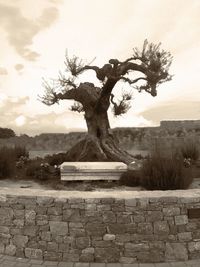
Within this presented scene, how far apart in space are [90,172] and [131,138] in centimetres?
1253

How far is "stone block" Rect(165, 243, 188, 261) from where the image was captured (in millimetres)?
5992

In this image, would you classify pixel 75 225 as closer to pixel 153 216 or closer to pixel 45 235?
pixel 45 235

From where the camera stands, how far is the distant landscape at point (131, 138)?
20.7 meters

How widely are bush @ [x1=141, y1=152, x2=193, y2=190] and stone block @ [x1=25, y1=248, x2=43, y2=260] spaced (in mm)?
3009

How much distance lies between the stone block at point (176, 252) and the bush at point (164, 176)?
71.3 inches

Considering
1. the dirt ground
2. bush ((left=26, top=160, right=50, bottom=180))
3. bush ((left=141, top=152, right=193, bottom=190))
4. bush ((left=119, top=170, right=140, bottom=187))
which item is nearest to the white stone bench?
the dirt ground

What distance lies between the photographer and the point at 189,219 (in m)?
6.16

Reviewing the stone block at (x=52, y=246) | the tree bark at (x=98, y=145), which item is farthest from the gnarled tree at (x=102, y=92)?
the stone block at (x=52, y=246)

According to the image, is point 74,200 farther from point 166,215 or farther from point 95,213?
point 166,215

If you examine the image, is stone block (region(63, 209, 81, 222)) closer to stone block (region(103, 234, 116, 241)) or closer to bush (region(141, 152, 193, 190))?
stone block (region(103, 234, 116, 241))

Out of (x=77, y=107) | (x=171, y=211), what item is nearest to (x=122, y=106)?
(x=77, y=107)

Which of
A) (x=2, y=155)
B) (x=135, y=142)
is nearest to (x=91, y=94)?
(x=2, y=155)

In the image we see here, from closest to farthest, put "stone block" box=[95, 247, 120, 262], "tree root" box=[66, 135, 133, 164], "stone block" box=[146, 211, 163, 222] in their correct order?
"stone block" box=[95, 247, 120, 262], "stone block" box=[146, 211, 163, 222], "tree root" box=[66, 135, 133, 164]

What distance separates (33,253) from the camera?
6.16 m
